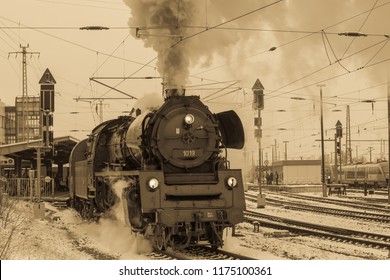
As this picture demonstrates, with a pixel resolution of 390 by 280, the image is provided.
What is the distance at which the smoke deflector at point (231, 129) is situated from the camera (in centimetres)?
850

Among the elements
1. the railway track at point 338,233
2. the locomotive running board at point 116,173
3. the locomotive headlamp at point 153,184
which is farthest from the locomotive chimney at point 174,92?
the railway track at point 338,233

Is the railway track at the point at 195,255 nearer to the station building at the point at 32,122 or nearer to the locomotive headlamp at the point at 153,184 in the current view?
the locomotive headlamp at the point at 153,184

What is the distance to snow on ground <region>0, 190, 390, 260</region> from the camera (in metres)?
7.79

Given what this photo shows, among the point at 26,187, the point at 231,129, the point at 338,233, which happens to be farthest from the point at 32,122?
the point at 338,233

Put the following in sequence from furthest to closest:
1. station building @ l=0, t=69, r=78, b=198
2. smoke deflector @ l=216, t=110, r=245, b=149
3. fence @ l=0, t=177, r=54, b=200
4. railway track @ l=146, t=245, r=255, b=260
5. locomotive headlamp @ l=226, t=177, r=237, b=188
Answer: fence @ l=0, t=177, r=54, b=200
station building @ l=0, t=69, r=78, b=198
smoke deflector @ l=216, t=110, r=245, b=149
locomotive headlamp @ l=226, t=177, r=237, b=188
railway track @ l=146, t=245, r=255, b=260

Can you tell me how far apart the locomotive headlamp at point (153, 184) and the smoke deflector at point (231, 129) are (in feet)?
4.91

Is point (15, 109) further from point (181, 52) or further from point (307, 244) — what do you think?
point (307, 244)

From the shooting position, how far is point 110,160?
10.3m

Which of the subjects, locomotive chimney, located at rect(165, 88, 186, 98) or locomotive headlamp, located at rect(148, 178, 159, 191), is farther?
locomotive chimney, located at rect(165, 88, 186, 98)

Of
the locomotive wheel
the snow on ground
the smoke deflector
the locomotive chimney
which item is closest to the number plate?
the smoke deflector

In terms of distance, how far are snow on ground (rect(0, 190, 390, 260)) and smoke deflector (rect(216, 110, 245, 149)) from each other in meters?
1.30

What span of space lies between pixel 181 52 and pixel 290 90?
404cm

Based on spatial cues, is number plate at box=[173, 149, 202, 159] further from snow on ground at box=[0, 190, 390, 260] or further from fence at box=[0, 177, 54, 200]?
fence at box=[0, 177, 54, 200]

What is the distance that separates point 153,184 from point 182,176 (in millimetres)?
542
